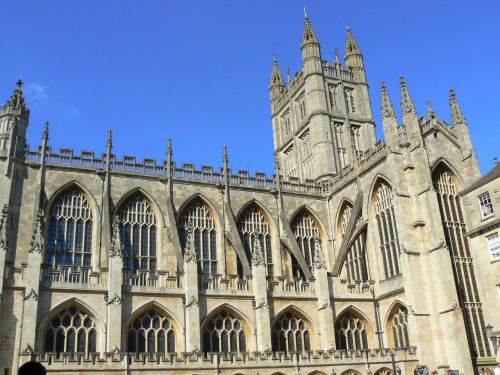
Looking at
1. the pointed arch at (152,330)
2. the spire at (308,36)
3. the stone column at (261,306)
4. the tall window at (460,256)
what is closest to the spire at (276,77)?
the spire at (308,36)

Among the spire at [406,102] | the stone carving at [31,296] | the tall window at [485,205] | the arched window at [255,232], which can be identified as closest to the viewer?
the stone carving at [31,296]

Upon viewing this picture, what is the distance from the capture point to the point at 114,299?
968 inches

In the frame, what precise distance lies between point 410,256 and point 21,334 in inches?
725

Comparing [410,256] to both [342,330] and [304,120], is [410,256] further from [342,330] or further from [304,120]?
[304,120]

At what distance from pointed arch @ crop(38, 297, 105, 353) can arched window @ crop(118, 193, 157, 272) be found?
5.29 m

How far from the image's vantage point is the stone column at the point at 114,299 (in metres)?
24.0

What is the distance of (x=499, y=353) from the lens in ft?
80.2

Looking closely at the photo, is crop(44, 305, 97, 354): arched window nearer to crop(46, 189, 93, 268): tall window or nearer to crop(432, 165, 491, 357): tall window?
crop(46, 189, 93, 268): tall window

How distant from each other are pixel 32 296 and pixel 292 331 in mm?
12664

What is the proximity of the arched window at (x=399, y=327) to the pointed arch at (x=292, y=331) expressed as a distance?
453 centimetres

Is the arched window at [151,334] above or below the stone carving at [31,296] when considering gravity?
below

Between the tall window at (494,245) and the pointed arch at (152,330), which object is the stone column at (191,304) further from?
the tall window at (494,245)

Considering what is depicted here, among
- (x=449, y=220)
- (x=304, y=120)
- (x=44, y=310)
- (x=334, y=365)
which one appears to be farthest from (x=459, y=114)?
(x=44, y=310)

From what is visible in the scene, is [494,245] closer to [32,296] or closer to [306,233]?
[306,233]
